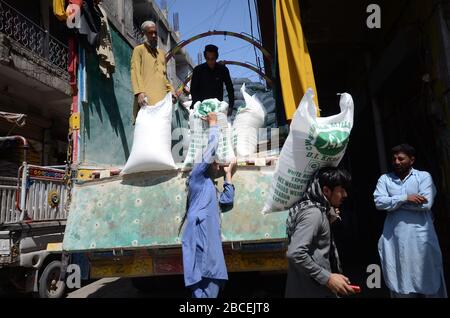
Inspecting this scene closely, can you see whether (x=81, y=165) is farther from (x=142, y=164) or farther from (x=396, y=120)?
(x=396, y=120)

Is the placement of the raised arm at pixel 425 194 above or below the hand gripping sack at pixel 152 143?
below

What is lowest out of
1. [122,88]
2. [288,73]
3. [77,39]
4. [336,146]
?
[336,146]

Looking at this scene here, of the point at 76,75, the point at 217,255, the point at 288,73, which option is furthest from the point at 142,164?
the point at 288,73

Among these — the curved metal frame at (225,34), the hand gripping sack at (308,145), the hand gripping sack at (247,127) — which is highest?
the curved metal frame at (225,34)

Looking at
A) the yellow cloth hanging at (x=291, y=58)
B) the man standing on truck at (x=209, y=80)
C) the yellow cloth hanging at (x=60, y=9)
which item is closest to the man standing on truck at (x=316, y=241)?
the yellow cloth hanging at (x=291, y=58)

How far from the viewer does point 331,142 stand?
1.78 meters

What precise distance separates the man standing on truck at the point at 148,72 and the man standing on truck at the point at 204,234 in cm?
126

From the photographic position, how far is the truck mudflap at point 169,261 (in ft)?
8.13

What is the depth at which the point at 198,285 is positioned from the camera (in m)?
2.21

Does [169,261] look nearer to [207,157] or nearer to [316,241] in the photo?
[207,157]

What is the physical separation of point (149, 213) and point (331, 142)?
1.39 meters

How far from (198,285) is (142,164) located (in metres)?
0.94

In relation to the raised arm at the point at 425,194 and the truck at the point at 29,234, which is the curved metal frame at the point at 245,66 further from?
the raised arm at the point at 425,194

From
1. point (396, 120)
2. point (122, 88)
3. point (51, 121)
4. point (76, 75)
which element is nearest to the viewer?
point (76, 75)
